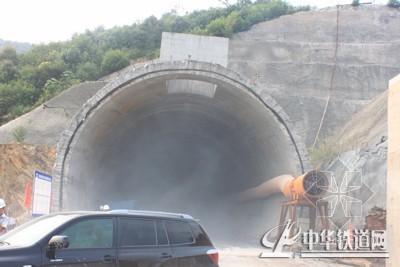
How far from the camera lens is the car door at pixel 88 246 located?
5.12 metres

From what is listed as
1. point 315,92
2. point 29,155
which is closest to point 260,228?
point 29,155

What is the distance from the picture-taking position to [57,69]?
2004 inches

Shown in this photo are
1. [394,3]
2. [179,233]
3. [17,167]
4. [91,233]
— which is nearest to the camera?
[91,233]

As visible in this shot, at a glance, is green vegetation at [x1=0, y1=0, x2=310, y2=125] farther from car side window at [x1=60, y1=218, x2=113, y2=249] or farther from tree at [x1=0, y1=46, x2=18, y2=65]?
car side window at [x1=60, y1=218, x2=113, y2=249]

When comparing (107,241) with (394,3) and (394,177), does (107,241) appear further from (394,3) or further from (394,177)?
(394,3)

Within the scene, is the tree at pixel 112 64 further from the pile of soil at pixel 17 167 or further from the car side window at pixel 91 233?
the car side window at pixel 91 233

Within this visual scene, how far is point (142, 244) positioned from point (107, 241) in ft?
1.62

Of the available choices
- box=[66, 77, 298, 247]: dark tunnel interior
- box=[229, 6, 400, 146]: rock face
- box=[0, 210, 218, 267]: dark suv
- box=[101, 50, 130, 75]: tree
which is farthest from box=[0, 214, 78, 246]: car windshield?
box=[101, 50, 130, 75]: tree

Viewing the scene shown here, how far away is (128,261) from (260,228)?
46.6ft

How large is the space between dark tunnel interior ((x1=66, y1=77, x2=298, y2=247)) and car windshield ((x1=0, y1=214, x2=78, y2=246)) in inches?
388

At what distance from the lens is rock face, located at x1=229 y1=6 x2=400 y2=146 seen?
127 feet

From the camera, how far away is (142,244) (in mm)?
5891

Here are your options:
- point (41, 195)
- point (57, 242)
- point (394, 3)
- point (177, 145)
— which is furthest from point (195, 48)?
point (394, 3)

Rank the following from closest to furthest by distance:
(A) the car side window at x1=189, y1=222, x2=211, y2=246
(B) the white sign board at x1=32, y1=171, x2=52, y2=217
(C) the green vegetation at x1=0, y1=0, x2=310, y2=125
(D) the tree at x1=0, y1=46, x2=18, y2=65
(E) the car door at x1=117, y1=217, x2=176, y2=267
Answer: (E) the car door at x1=117, y1=217, x2=176, y2=267, (A) the car side window at x1=189, y1=222, x2=211, y2=246, (B) the white sign board at x1=32, y1=171, x2=52, y2=217, (C) the green vegetation at x1=0, y1=0, x2=310, y2=125, (D) the tree at x1=0, y1=46, x2=18, y2=65
